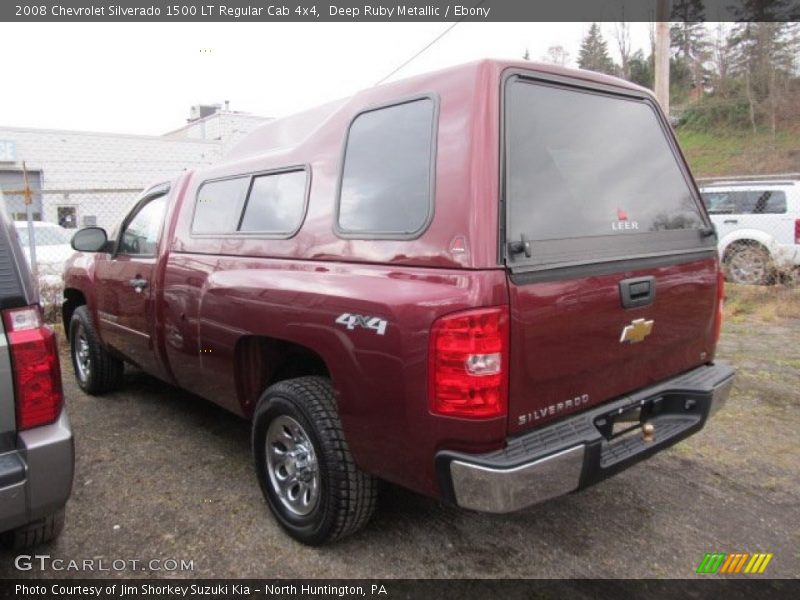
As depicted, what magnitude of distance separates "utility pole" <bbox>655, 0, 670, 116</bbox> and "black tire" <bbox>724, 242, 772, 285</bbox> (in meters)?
3.14

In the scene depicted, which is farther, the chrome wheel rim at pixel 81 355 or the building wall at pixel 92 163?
the building wall at pixel 92 163

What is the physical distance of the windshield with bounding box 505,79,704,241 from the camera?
2.28 m

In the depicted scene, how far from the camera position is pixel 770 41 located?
120 ft

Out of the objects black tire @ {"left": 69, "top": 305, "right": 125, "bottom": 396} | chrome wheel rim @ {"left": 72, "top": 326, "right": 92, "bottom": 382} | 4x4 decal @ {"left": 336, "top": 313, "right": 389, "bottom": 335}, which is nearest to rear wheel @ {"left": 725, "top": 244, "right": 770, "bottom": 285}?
4x4 decal @ {"left": 336, "top": 313, "right": 389, "bottom": 335}

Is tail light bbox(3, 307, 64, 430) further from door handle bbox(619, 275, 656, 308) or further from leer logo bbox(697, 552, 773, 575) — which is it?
leer logo bbox(697, 552, 773, 575)

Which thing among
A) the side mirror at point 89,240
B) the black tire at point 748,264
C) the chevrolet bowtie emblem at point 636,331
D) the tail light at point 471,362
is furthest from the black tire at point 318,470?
the black tire at point 748,264

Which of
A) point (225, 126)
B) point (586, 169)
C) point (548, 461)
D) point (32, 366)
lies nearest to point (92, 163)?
point (225, 126)

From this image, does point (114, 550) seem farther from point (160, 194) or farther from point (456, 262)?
point (160, 194)

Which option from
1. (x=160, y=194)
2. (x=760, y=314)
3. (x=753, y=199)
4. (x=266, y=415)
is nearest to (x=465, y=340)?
(x=266, y=415)

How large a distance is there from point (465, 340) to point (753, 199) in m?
10.4

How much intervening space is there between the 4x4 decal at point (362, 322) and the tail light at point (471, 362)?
0.23 m

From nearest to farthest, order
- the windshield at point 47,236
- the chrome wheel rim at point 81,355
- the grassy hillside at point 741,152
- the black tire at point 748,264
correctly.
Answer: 1. the chrome wheel rim at point 81,355
2. the black tire at point 748,264
3. the windshield at point 47,236
4. the grassy hillside at point 741,152

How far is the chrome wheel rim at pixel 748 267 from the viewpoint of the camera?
32.2 ft

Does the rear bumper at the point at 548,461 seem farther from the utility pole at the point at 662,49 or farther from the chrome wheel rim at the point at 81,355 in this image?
the utility pole at the point at 662,49
